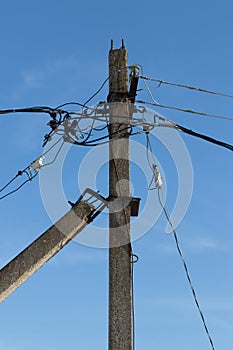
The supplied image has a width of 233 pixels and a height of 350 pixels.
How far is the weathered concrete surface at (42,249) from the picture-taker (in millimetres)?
6258

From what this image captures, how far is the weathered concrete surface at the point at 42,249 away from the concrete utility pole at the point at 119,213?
1.14 ft

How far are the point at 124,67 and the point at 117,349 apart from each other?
3.24 m

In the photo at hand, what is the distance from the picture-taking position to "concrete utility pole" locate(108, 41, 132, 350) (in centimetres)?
623

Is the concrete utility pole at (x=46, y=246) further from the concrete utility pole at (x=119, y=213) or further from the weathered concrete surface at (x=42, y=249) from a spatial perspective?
the concrete utility pole at (x=119, y=213)

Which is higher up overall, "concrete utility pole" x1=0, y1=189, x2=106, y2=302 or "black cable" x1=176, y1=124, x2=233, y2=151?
"black cable" x1=176, y1=124, x2=233, y2=151

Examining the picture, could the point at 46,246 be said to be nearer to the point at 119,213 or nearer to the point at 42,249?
the point at 42,249

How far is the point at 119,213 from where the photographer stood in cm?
679

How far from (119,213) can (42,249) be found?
0.90 m

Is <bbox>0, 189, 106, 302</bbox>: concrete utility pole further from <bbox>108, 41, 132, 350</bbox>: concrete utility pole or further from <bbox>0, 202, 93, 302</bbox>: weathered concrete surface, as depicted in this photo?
<bbox>108, 41, 132, 350</bbox>: concrete utility pole

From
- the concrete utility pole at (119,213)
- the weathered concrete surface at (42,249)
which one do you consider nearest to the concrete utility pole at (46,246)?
the weathered concrete surface at (42,249)

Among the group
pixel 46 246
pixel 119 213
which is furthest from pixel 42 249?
pixel 119 213

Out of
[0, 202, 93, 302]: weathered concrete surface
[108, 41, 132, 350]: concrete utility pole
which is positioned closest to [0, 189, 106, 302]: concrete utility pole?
[0, 202, 93, 302]: weathered concrete surface

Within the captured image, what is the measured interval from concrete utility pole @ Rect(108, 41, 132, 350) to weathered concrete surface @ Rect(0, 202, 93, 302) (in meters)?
0.35

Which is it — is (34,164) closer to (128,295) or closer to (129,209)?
(129,209)
